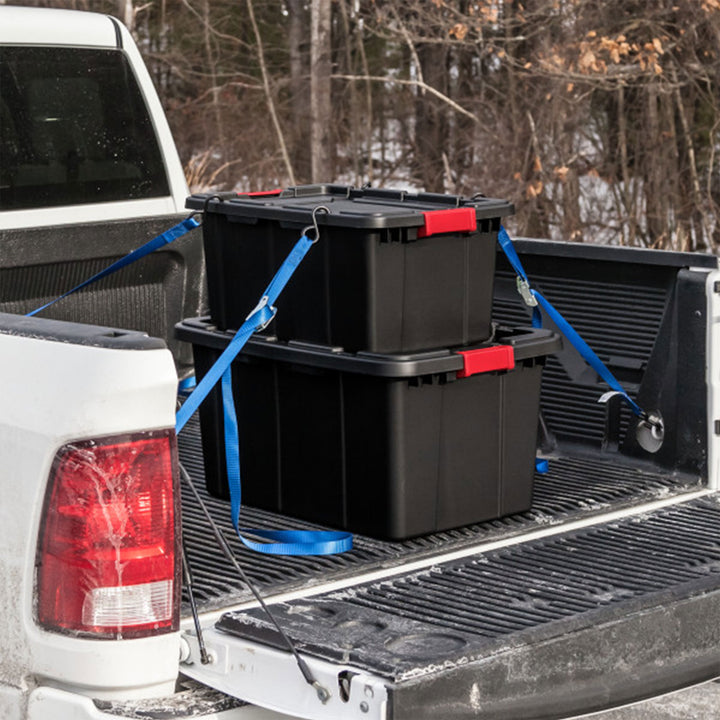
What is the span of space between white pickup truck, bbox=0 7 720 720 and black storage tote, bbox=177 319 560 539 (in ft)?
0.25

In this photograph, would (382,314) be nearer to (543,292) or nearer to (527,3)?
(543,292)

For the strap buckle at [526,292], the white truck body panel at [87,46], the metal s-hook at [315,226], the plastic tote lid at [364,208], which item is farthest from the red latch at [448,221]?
the white truck body panel at [87,46]

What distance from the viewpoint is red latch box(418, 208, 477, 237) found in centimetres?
337

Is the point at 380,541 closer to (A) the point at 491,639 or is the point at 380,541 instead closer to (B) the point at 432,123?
(A) the point at 491,639

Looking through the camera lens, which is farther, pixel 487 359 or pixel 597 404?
pixel 597 404

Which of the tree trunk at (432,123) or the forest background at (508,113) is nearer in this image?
the forest background at (508,113)

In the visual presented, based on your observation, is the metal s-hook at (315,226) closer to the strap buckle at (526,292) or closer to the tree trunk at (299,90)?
the strap buckle at (526,292)

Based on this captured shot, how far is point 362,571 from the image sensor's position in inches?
120

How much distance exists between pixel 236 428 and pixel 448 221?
746 mm

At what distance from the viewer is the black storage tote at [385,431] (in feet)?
10.9

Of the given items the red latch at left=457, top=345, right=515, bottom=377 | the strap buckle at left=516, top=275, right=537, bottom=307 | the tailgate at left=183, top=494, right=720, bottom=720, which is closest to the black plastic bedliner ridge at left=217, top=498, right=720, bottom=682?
the tailgate at left=183, top=494, right=720, bottom=720

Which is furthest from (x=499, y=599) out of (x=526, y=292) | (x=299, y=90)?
(x=299, y=90)

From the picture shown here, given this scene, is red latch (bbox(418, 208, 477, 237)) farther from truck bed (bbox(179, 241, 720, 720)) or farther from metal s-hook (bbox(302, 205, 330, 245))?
truck bed (bbox(179, 241, 720, 720))

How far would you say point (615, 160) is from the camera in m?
13.2
